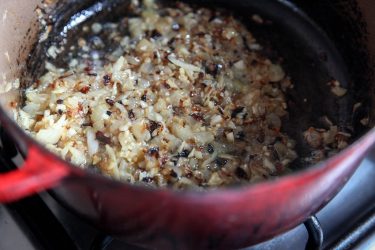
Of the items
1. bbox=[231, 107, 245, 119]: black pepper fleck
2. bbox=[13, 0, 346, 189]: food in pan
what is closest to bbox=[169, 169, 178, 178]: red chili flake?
bbox=[13, 0, 346, 189]: food in pan

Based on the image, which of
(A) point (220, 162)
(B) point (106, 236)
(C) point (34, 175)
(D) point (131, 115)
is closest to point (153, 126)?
(D) point (131, 115)

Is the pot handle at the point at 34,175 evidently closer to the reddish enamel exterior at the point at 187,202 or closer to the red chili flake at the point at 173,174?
the reddish enamel exterior at the point at 187,202

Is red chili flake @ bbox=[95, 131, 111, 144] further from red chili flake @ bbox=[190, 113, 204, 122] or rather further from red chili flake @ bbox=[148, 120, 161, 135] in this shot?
red chili flake @ bbox=[190, 113, 204, 122]

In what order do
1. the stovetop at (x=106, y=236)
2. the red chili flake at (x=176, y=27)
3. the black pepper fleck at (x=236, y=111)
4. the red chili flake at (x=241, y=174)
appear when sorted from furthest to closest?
1. the red chili flake at (x=176, y=27)
2. the black pepper fleck at (x=236, y=111)
3. the red chili flake at (x=241, y=174)
4. the stovetop at (x=106, y=236)

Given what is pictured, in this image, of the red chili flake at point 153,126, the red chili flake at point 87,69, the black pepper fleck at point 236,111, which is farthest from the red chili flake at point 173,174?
the red chili flake at point 87,69

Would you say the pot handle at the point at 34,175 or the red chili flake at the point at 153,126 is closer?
the pot handle at the point at 34,175

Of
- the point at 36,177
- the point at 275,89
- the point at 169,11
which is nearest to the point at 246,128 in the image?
the point at 275,89

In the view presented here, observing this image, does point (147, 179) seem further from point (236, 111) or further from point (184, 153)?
point (236, 111)
